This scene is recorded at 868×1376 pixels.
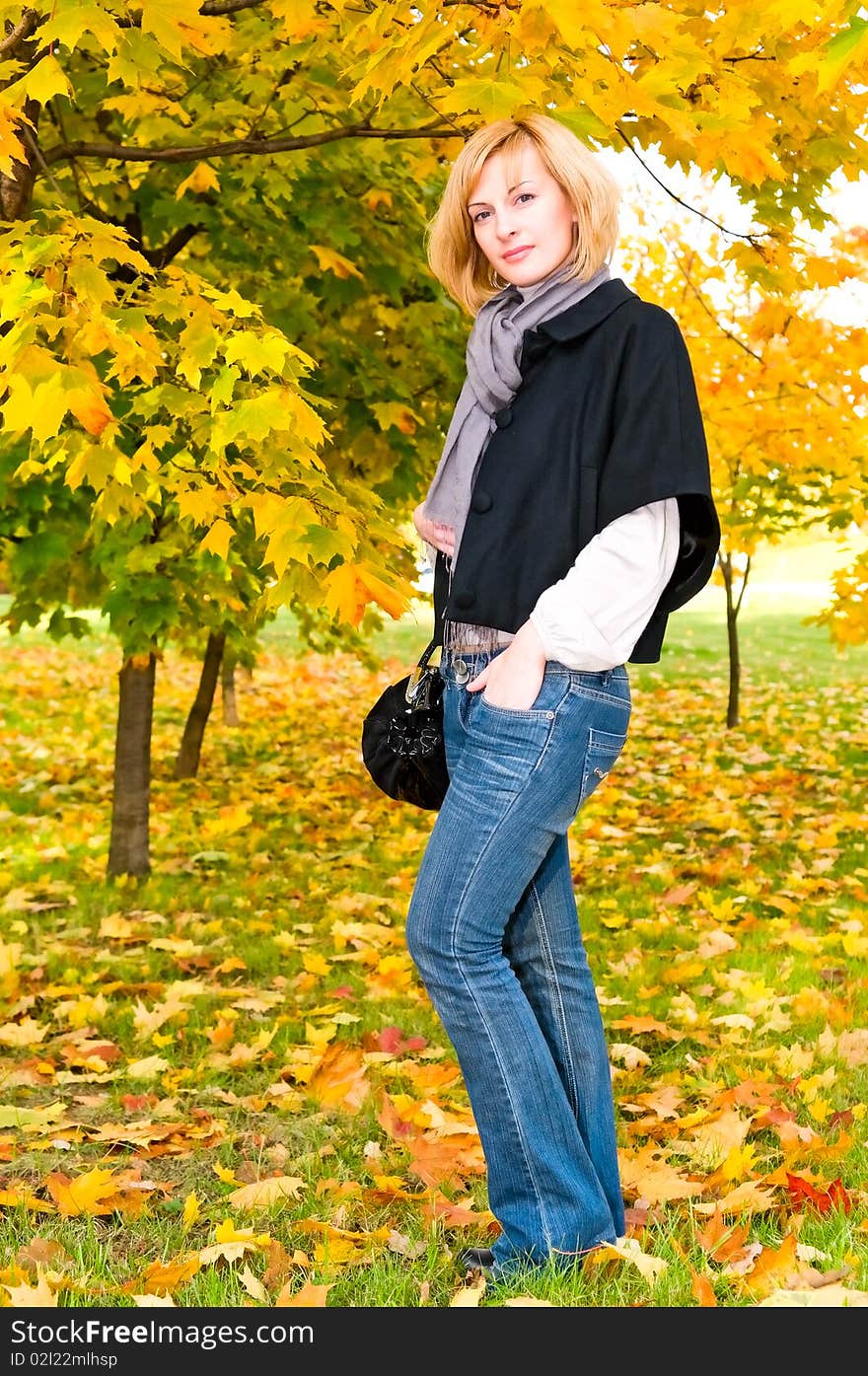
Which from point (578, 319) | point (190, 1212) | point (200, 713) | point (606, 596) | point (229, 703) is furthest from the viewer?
point (229, 703)

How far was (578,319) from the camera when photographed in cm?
213

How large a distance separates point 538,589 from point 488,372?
1.26ft

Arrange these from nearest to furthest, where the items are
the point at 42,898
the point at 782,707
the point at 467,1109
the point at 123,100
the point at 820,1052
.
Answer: the point at 467,1109
the point at 820,1052
the point at 123,100
the point at 42,898
the point at 782,707

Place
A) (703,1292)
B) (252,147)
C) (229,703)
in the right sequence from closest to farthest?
(703,1292)
(252,147)
(229,703)

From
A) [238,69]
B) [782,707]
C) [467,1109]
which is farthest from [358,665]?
[467,1109]

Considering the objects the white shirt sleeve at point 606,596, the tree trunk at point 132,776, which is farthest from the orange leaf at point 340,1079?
the tree trunk at point 132,776

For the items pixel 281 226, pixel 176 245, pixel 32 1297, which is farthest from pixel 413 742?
pixel 176 245

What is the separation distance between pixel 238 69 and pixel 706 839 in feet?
13.6

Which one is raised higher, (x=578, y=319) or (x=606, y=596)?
(x=578, y=319)

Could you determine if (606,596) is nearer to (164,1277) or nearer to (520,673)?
(520,673)

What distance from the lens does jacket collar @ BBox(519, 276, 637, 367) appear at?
83.5 inches

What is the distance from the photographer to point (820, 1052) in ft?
12.1

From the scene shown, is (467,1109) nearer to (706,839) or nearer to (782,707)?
(706,839)

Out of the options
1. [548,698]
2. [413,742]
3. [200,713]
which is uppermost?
[548,698]
